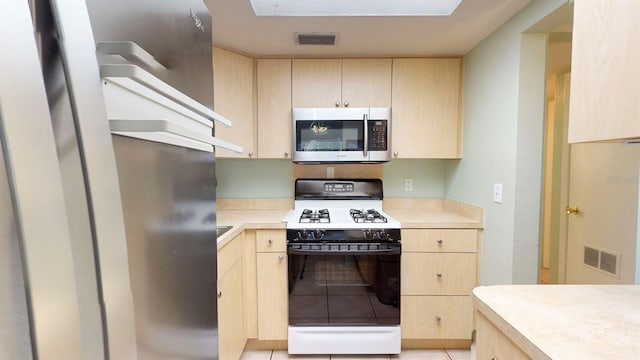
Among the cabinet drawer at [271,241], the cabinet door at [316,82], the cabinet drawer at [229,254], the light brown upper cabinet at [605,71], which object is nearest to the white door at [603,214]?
the light brown upper cabinet at [605,71]

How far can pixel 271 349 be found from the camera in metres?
2.12

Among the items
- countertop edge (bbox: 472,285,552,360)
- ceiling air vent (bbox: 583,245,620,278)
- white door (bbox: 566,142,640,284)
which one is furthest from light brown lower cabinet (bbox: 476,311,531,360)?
ceiling air vent (bbox: 583,245,620,278)

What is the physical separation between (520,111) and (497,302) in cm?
126

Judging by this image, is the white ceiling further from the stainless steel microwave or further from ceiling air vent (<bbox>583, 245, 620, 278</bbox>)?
A: ceiling air vent (<bbox>583, 245, 620, 278</bbox>)

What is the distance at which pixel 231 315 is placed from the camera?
1.68 m

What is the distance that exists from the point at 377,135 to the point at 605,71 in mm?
1509

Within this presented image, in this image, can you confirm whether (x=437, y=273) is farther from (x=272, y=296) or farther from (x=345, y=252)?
(x=272, y=296)

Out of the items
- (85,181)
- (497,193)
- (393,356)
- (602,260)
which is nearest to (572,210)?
(602,260)

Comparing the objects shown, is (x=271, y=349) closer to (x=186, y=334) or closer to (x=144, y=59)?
(x=186, y=334)

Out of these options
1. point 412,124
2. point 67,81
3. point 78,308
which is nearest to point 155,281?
→ point 78,308

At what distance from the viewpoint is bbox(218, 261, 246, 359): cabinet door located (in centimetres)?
150

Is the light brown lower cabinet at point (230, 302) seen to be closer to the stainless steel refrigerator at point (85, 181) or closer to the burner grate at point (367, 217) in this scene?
the burner grate at point (367, 217)

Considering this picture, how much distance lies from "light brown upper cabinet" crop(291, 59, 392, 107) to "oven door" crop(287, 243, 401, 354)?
3.60ft

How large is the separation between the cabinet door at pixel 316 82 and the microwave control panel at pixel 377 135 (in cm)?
33
